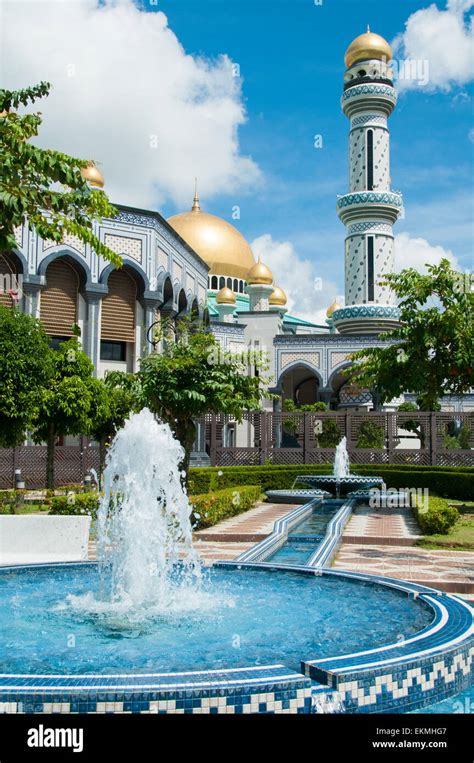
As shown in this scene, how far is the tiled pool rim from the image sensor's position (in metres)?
2.99

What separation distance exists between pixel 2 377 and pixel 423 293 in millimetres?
7147

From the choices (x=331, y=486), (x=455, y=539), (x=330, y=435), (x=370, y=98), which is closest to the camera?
(x=455, y=539)

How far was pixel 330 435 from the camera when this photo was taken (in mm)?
21469

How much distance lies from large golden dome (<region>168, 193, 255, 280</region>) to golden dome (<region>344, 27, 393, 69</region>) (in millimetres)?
14020

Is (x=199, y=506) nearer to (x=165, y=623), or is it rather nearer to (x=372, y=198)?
(x=165, y=623)

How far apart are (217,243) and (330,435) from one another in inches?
981

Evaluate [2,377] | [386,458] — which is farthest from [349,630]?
[386,458]

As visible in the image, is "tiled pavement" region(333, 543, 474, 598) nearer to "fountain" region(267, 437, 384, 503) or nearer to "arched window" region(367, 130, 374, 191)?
"fountain" region(267, 437, 384, 503)

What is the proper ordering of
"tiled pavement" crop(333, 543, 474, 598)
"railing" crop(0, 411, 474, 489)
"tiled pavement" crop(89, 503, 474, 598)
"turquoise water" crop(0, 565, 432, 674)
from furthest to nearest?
"railing" crop(0, 411, 474, 489)
"tiled pavement" crop(89, 503, 474, 598)
"tiled pavement" crop(333, 543, 474, 598)
"turquoise water" crop(0, 565, 432, 674)

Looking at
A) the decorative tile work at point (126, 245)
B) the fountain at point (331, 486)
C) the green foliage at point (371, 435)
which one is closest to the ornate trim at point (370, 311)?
the green foliage at point (371, 435)

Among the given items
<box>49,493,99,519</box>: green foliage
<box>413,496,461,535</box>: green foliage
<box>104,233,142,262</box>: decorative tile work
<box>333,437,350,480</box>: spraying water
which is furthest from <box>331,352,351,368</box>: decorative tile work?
<box>49,493,99,519</box>: green foliage

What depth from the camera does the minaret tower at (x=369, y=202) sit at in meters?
31.1

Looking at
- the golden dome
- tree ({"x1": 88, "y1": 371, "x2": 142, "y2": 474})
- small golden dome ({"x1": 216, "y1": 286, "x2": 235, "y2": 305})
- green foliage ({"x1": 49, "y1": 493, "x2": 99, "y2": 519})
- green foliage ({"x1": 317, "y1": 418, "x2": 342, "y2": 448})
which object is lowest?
green foliage ({"x1": 49, "y1": 493, "x2": 99, "y2": 519})

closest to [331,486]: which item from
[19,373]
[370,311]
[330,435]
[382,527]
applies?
[382,527]
